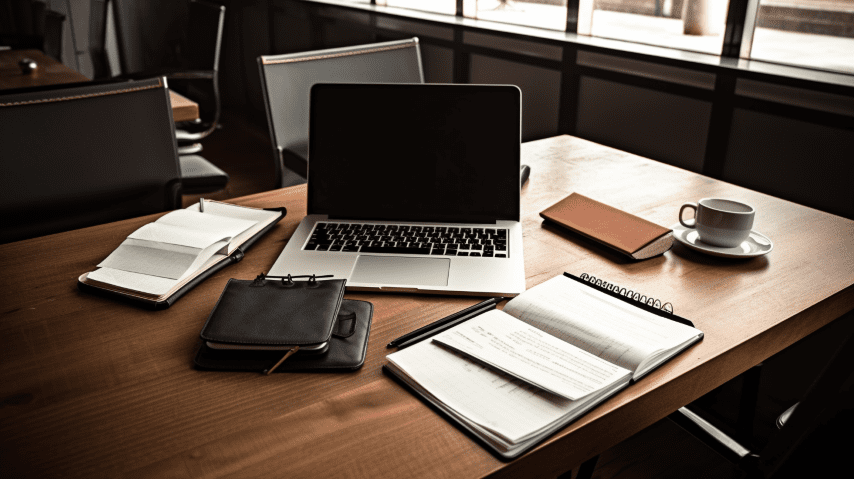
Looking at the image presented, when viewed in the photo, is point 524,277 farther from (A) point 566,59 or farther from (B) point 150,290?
(A) point 566,59

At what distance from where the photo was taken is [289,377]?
2.51ft

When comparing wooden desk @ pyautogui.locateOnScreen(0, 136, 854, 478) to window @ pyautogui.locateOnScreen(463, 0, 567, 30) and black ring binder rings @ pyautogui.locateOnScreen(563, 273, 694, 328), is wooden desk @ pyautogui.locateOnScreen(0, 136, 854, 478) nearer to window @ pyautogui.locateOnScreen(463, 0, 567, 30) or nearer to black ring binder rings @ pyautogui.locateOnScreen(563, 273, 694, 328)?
black ring binder rings @ pyautogui.locateOnScreen(563, 273, 694, 328)

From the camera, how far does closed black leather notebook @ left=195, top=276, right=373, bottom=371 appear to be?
773 millimetres

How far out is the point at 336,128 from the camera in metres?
1.17

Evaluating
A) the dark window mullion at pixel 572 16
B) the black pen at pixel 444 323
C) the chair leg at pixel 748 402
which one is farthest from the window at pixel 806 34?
the black pen at pixel 444 323

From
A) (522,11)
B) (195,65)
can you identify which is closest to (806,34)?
(522,11)

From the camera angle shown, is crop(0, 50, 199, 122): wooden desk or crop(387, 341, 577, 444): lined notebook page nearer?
crop(387, 341, 577, 444): lined notebook page

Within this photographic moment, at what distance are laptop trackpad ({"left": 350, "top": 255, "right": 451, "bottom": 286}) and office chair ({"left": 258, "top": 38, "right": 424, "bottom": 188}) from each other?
106 cm

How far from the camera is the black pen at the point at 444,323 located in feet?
2.72

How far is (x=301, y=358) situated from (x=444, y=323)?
0.20 metres

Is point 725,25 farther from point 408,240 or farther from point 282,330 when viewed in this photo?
point 282,330

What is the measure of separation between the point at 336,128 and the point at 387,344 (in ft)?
1.61

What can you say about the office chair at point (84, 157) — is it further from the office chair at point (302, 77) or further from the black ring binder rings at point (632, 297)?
the black ring binder rings at point (632, 297)

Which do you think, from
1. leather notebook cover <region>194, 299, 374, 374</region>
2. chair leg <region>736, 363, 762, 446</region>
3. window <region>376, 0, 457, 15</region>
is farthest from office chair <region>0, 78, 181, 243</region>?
window <region>376, 0, 457, 15</region>
